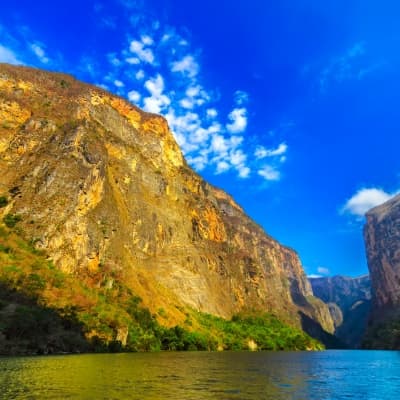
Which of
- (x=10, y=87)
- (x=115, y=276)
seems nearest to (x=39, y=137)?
(x=10, y=87)

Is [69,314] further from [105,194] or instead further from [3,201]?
[105,194]

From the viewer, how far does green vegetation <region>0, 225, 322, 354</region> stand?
61.1 metres

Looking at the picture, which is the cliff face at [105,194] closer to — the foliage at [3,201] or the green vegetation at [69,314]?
the foliage at [3,201]

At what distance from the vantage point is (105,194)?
370ft

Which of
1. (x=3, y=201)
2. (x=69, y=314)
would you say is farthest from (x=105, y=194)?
(x=69, y=314)

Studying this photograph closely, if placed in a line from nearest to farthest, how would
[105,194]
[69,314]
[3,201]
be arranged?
[69,314]
[3,201]
[105,194]

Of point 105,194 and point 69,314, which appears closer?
point 69,314

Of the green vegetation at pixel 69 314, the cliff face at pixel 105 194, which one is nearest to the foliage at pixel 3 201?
the cliff face at pixel 105 194

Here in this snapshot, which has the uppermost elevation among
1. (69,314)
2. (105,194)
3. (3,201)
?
(105,194)

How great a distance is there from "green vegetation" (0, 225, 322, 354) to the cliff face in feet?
12.8

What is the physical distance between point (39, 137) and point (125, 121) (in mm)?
46636

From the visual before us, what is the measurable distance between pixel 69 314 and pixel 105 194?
47.5 metres

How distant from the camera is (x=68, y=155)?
109 m

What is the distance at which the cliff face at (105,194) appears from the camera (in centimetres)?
9644
